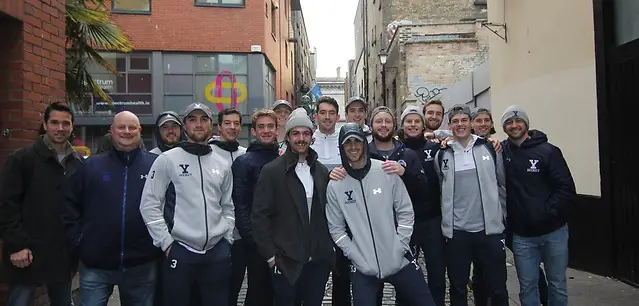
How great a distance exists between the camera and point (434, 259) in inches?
179

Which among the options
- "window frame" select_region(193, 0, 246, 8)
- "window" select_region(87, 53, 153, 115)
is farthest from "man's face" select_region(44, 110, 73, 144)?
"window frame" select_region(193, 0, 246, 8)

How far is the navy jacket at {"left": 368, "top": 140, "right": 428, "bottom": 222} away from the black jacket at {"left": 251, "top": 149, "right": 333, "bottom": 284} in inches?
27.6

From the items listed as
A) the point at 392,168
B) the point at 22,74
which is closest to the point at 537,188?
the point at 392,168

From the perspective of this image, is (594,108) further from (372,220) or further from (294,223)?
(294,223)

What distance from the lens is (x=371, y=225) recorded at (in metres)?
3.83

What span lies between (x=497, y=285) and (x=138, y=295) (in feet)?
9.80

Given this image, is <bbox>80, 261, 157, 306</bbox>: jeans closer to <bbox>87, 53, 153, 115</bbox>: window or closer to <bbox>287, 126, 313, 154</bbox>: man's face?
<bbox>287, 126, 313, 154</bbox>: man's face

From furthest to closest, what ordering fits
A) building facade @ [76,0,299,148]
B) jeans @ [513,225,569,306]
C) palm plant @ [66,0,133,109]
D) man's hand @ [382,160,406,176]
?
building facade @ [76,0,299,148] < palm plant @ [66,0,133,109] < jeans @ [513,225,569,306] < man's hand @ [382,160,406,176]

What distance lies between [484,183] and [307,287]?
1775 mm

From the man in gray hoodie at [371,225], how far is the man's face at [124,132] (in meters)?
1.60

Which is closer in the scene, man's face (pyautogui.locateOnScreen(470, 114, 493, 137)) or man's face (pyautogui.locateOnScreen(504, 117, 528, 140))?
man's face (pyautogui.locateOnScreen(504, 117, 528, 140))

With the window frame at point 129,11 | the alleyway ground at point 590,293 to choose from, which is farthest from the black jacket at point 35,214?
the window frame at point 129,11

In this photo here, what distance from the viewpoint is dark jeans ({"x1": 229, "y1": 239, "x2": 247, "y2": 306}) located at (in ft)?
14.9

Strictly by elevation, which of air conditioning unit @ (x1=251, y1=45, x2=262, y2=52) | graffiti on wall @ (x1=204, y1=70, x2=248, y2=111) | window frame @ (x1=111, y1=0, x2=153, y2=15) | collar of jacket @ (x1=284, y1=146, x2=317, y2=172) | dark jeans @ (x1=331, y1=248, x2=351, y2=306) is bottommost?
dark jeans @ (x1=331, y1=248, x2=351, y2=306)
